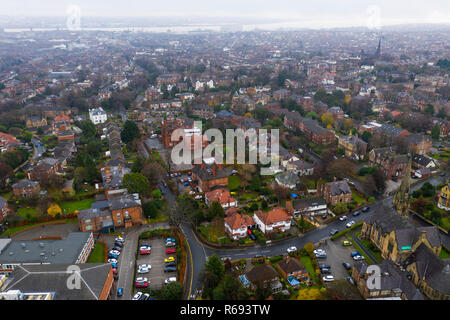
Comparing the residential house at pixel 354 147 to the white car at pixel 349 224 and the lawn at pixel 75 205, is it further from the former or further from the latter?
the lawn at pixel 75 205

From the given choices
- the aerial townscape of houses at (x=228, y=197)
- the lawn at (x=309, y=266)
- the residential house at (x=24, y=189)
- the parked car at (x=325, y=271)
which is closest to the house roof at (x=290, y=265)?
the aerial townscape of houses at (x=228, y=197)

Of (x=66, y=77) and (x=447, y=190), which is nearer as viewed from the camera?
(x=447, y=190)

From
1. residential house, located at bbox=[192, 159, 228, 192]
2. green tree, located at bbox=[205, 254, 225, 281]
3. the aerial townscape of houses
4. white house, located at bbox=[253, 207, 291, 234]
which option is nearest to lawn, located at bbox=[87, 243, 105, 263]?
Answer: the aerial townscape of houses

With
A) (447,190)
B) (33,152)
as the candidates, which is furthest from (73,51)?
(447,190)

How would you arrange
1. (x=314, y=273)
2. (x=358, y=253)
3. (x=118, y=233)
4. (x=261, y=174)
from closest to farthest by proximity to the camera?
→ 1. (x=314, y=273)
2. (x=358, y=253)
3. (x=118, y=233)
4. (x=261, y=174)

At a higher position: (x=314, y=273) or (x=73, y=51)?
(x=73, y=51)

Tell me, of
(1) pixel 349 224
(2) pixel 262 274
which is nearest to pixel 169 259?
(2) pixel 262 274

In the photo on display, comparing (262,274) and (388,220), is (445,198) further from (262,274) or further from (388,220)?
(262,274)
